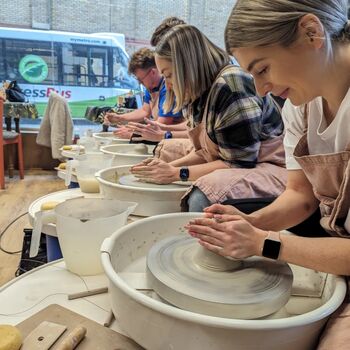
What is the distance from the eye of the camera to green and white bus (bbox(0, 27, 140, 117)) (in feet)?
15.8

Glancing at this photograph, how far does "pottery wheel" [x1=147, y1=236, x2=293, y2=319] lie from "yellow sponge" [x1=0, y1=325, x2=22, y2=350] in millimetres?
208

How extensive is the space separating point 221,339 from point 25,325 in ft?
1.06

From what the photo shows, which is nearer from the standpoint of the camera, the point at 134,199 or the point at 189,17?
the point at 134,199

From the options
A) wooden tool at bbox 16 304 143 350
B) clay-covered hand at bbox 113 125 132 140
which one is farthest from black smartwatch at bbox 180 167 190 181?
clay-covered hand at bbox 113 125 132 140

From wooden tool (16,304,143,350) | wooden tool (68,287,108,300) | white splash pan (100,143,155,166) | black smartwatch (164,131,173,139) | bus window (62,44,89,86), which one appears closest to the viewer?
wooden tool (16,304,143,350)

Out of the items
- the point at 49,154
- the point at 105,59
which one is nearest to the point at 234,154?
the point at 49,154

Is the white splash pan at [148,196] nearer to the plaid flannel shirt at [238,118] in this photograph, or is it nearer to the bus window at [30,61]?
the plaid flannel shirt at [238,118]

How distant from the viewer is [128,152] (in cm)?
184

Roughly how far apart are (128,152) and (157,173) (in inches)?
28.6

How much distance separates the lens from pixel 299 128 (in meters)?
0.78

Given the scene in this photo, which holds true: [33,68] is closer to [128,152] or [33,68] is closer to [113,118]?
[113,118]

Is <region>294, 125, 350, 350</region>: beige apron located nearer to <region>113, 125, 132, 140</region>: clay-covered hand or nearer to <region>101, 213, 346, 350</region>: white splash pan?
<region>101, 213, 346, 350</region>: white splash pan

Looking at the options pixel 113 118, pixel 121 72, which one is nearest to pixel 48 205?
pixel 113 118

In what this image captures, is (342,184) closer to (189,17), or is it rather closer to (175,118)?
(175,118)
